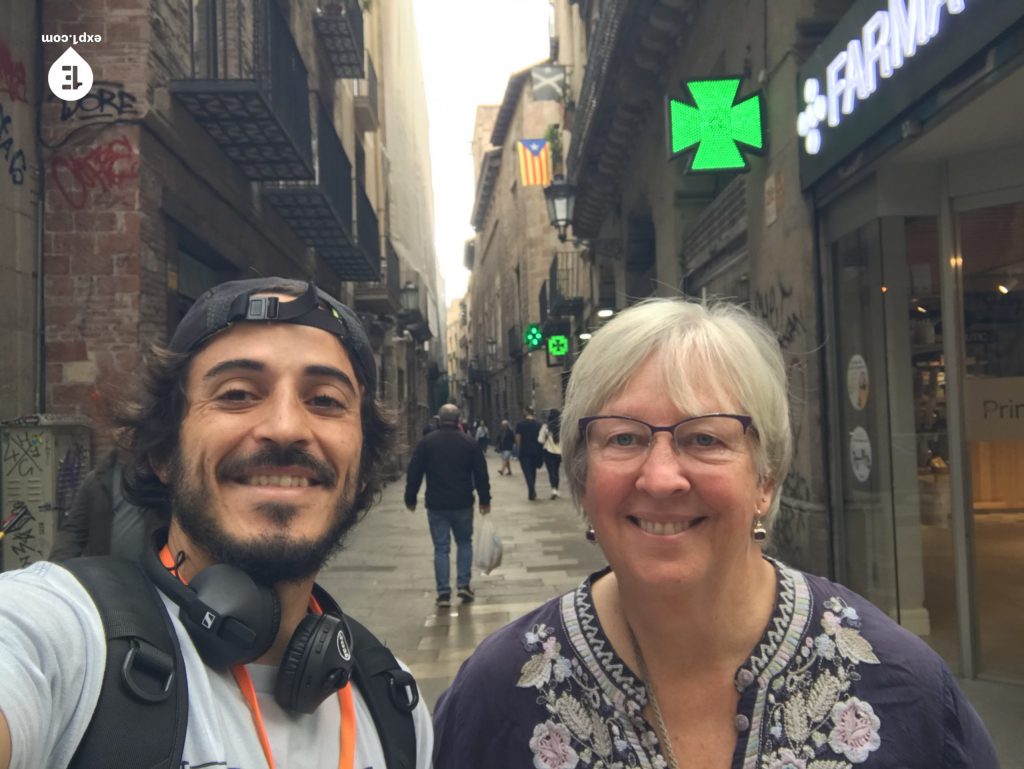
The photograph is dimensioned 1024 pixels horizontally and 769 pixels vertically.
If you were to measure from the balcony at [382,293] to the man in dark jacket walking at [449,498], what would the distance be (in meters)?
11.0

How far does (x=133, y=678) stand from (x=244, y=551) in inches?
13.7

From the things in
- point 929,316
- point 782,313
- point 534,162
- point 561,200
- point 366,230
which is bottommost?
point 929,316

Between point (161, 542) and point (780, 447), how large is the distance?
1.30 meters

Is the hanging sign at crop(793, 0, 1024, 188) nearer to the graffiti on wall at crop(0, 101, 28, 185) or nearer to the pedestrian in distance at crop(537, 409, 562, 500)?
the graffiti on wall at crop(0, 101, 28, 185)

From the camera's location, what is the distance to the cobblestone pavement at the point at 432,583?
6230 millimetres

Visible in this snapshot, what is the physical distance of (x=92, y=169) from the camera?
22.0 ft

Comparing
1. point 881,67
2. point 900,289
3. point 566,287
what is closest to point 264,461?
point 881,67

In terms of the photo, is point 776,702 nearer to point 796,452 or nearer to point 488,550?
point 796,452

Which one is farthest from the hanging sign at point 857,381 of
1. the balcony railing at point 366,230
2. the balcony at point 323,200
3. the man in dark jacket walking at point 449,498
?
the balcony railing at point 366,230

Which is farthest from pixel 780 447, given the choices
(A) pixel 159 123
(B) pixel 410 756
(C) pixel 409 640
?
(A) pixel 159 123

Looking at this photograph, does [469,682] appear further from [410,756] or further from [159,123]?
[159,123]

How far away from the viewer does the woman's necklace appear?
159cm

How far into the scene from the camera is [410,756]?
4.94 ft

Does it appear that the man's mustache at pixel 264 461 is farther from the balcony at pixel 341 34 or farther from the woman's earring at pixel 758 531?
the balcony at pixel 341 34
